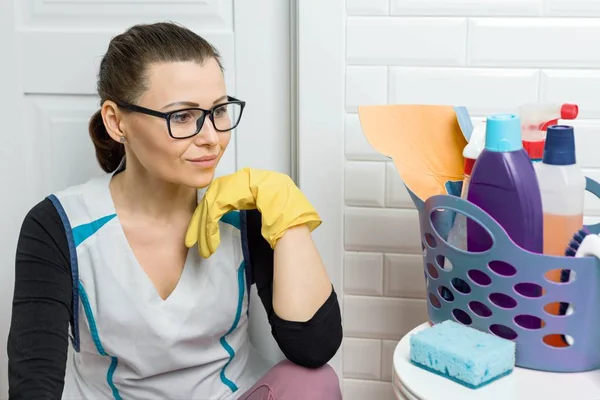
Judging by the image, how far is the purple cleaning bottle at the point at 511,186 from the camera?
3.17ft

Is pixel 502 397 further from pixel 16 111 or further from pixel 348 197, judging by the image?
pixel 16 111

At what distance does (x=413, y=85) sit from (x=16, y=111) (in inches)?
28.9

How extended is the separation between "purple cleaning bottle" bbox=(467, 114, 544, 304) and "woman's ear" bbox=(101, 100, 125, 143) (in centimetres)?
54

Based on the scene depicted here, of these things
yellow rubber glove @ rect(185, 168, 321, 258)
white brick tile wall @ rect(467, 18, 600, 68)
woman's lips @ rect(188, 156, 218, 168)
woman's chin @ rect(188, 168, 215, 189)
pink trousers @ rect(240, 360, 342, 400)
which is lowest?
pink trousers @ rect(240, 360, 342, 400)

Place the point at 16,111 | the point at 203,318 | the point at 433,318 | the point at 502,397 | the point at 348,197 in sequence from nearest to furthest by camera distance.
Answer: the point at 502,397 < the point at 433,318 < the point at 203,318 < the point at 348,197 < the point at 16,111

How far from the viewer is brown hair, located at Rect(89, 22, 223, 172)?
118 cm

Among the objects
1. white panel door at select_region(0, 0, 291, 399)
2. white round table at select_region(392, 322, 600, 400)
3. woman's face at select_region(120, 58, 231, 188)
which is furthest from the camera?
white panel door at select_region(0, 0, 291, 399)

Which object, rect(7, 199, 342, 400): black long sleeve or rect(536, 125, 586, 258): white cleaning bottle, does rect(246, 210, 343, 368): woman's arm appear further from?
rect(536, 125, 586, 258): white cleaning bottle

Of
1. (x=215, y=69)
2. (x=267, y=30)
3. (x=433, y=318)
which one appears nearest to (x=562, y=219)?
(x=433, y=318)

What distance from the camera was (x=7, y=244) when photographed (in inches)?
61.9

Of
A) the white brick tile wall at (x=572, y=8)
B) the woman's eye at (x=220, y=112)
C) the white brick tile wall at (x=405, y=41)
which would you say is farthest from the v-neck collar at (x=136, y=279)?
the white brick tile wall at (x=572, y=8)

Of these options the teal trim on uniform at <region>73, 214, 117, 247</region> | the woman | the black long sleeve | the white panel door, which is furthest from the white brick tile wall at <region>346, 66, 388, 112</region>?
the teal trim on uniform at <region>73, 214, 117, 247</region>

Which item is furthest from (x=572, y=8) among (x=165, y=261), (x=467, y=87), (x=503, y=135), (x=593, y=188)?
(x=165, y=261)

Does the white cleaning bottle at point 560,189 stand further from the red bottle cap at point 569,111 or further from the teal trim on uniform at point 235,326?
the teal trim on uniform at point 235,326
